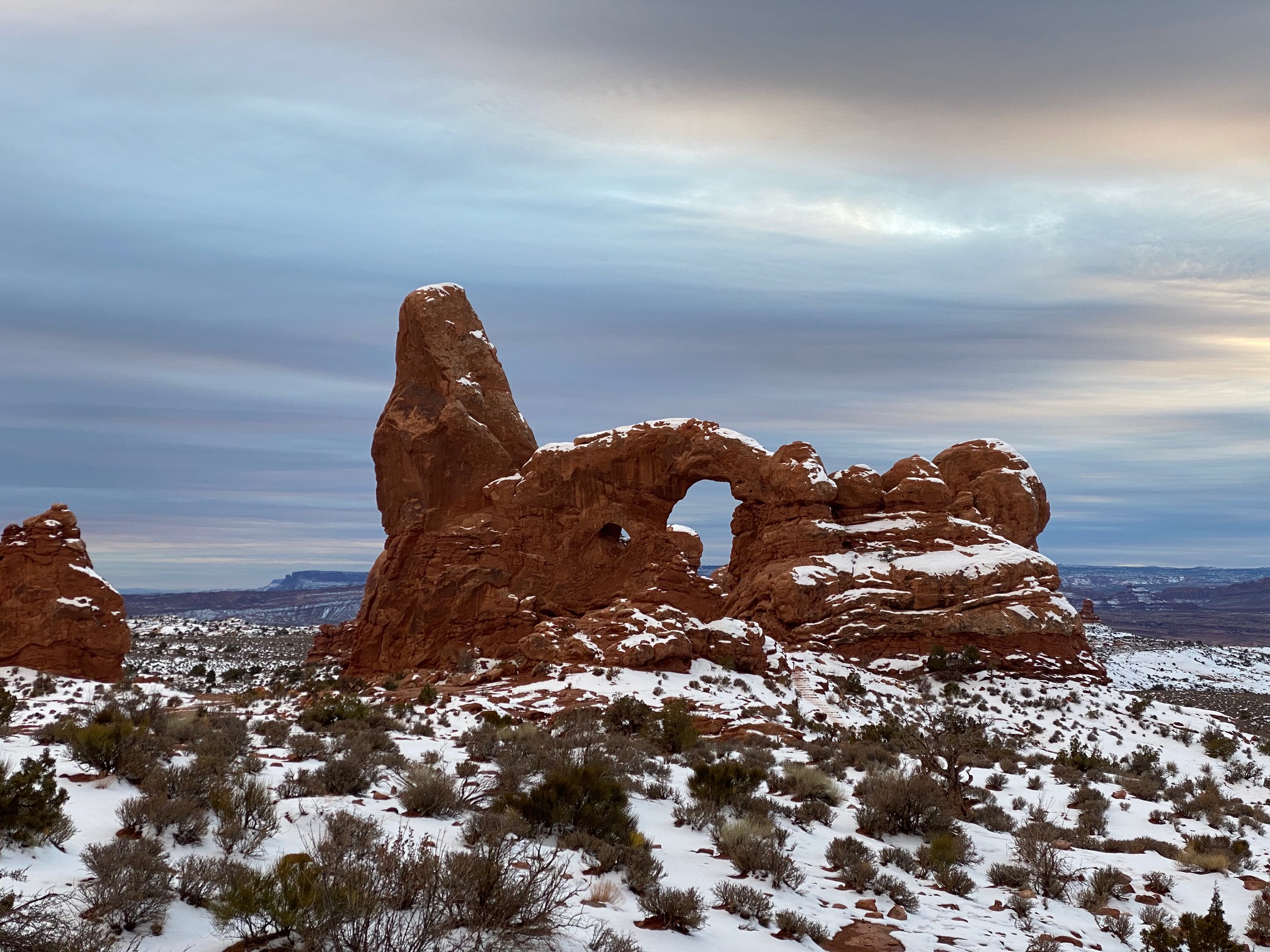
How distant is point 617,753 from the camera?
14852 millimetres

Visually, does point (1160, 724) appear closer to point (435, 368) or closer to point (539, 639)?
point (539, 639)

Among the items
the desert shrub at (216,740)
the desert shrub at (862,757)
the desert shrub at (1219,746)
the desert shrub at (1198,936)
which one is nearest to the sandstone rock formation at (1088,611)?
the desert shrub at (1219,746)

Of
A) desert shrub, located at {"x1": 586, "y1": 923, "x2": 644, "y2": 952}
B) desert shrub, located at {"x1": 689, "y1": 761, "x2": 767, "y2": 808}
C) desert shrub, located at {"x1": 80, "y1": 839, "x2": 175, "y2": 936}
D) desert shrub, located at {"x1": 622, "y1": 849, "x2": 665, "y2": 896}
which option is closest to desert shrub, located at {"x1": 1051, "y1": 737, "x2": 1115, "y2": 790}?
desert shrub, located at {"x1": 689, "y1": 761, "x2": 767, "y2": 808}

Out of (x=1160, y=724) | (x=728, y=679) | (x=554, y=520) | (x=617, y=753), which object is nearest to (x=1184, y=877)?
(x=617, y=753)

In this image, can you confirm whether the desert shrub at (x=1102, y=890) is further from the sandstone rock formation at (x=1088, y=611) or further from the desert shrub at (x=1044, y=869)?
the sandstone rock formation at (x=1088, y=611)

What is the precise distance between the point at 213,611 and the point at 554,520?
11926 centimetres

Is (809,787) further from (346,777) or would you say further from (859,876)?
(346,777)

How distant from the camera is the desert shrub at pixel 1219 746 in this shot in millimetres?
26250

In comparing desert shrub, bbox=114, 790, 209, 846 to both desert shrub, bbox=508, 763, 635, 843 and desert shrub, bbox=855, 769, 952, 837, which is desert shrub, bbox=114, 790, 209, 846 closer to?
desert shrub, bbox=508, 763, 635, 843

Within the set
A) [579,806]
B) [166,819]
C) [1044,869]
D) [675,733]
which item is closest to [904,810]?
[1044,869]

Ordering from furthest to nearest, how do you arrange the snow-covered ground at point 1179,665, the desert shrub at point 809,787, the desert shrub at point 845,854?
1. the snow-covered ground at point 1179,665
2. the desert shrub at point 809,787
3. the desert shrub at point 845,854

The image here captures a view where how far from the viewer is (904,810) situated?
496 inches

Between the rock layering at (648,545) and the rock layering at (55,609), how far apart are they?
10.5 metres

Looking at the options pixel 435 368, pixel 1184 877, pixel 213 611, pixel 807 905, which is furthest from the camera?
pixel 213 611
